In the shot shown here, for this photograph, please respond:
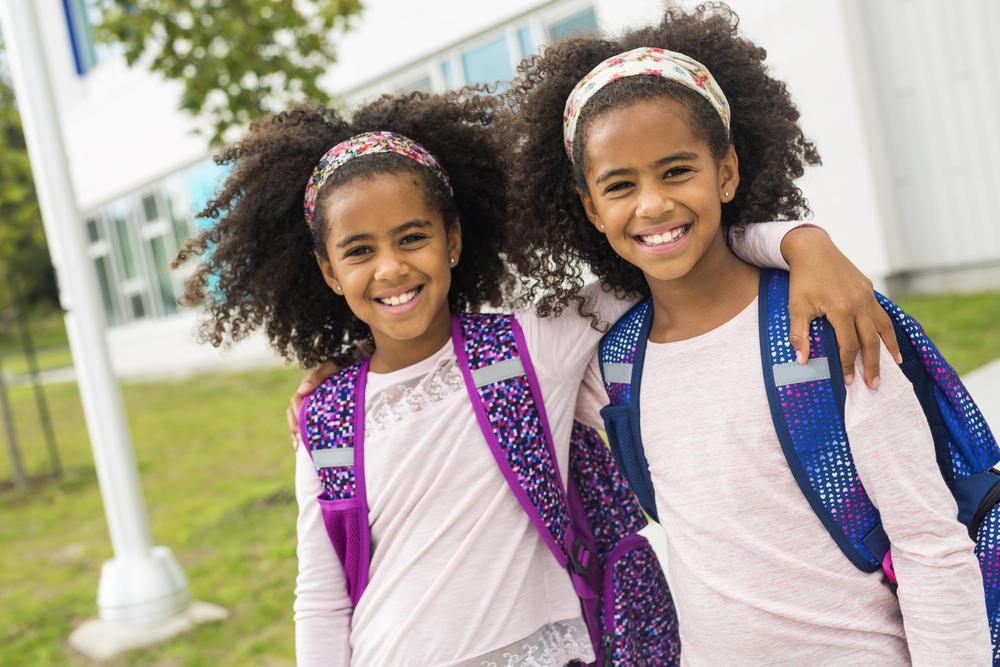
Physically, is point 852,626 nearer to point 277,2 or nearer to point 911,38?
point 277,2

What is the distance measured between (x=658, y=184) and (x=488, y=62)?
25.1ft

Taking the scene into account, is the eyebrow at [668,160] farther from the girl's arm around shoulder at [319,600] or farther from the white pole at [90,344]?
the white pole at [90,344]

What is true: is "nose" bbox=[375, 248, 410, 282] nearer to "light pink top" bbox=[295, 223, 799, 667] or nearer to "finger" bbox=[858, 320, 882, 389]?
"light pink top" bbox=[295, 223, 799, 667]

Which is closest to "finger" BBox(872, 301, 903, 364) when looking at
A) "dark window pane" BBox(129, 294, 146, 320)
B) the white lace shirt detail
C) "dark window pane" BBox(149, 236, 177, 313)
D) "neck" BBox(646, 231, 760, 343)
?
"neck" BBox(646, 231, 760, 343)

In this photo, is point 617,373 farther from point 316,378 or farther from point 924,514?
point 316,378

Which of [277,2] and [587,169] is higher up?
[277,2]

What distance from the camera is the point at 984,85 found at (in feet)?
21.1

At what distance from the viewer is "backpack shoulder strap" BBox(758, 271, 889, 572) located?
1468mm

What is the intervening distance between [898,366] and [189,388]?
12.1 meters

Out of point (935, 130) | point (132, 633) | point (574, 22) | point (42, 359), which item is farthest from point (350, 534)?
point (42, 359)

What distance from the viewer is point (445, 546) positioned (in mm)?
1777

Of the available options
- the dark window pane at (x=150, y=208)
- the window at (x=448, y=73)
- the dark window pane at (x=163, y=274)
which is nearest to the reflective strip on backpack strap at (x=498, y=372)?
the window at (x=448, y=73)

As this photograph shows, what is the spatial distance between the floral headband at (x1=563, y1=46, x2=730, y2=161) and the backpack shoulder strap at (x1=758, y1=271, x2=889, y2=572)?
0.46 m

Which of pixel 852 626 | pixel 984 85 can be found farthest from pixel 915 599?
pixel 984 85
